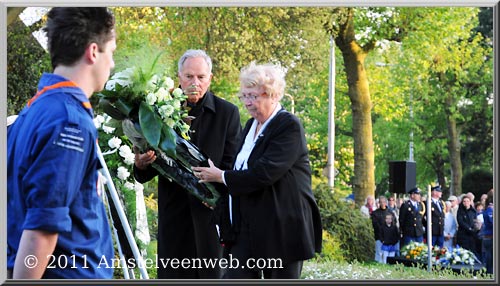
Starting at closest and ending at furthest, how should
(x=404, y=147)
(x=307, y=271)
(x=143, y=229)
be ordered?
(x=143, y=229)
(x=307, y=271)
(x=404, y=147)

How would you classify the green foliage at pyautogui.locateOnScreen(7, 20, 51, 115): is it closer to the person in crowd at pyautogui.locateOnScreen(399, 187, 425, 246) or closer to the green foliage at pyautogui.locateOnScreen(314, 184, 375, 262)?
the green foliage at pyautogui.locateOnScreen(314, 184, 375, 262)

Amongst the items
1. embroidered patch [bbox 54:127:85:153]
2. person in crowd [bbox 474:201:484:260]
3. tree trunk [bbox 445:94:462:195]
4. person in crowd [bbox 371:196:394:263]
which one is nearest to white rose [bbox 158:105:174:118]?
embroidered patch [bbox 54:127:85:153]

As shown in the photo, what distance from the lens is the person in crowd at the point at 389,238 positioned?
12914 mm

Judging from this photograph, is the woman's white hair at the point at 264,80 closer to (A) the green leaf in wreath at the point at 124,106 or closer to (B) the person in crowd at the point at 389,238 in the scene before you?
(A) the green leaf in wreath at the point at 124,106

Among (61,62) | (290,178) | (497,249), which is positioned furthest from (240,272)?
(61,62)

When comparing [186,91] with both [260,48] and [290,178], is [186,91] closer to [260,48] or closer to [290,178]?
[290,178]

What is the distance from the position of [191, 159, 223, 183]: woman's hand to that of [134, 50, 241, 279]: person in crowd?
0.99 ft

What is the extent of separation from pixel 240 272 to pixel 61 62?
2.72 metres

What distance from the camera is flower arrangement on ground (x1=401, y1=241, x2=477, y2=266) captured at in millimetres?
10985

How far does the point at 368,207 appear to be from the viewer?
1432cm

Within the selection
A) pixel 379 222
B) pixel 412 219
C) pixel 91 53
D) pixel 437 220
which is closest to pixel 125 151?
pixel 91 53

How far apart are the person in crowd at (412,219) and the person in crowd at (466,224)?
59cm

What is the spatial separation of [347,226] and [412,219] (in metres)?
1.85

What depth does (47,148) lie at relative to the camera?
10.3 ft
